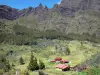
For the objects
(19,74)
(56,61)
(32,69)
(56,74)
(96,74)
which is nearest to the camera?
(96,74)

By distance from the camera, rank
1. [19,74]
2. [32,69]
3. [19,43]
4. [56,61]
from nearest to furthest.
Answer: [19,74]
[32,69]
[56,61]
[19,43]

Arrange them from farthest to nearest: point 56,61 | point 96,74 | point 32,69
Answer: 1. point 56,61
2. point 32,69
3. point 96,74

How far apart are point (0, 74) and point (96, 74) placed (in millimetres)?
22383

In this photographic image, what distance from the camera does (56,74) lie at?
4994cm

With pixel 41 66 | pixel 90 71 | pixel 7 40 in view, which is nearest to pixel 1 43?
pixel 7 40

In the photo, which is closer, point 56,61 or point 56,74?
point 56,74

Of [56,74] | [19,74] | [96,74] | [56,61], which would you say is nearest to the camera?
[96,74]

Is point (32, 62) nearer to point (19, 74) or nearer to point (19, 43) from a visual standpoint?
point (19, 74)

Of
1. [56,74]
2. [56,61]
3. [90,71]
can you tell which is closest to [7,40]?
[56,61]

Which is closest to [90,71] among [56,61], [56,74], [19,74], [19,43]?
[19,74]

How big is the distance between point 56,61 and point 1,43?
113173mm

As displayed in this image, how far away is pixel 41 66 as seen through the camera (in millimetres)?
62094

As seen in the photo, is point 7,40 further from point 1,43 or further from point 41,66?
point 41,66

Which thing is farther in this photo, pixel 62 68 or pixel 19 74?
pixel 62 68
